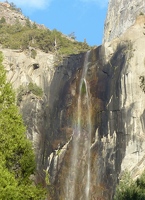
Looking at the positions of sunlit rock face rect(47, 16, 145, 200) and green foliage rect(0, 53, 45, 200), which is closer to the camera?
green foliage rect(0, 53, 45, 200)

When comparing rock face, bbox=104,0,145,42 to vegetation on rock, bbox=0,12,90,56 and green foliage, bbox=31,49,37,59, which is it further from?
Result: green foliage, bbox=31,49,37,59

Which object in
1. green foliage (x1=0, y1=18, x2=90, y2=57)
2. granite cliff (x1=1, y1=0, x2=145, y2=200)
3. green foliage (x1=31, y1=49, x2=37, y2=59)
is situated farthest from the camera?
green foliage (x1=0, y1=18, x2=90, y2=57)

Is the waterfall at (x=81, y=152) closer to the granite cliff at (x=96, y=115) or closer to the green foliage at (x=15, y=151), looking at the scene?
the granite cliff at (x=96, y=115)

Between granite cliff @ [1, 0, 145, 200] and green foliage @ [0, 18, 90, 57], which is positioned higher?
green foliage @ [0, 18, 90, 57]

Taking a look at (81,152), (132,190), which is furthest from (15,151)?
(81,152)

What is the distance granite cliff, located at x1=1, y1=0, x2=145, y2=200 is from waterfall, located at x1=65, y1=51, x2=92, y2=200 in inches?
3.6

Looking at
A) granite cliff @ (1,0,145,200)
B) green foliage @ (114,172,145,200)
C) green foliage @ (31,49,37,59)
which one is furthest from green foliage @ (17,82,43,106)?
green foliage @ (114,172,145,200)

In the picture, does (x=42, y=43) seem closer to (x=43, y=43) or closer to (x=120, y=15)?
(x=43, y=43)

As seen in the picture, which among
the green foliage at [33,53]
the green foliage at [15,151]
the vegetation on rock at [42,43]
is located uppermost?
the vegetation on rock at [42,43]

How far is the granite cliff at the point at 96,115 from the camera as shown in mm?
27934

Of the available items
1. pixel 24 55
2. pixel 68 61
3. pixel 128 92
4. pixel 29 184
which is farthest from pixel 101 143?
pixel 24 55

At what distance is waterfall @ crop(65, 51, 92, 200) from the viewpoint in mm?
28266

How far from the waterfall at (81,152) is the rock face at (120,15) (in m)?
26.5

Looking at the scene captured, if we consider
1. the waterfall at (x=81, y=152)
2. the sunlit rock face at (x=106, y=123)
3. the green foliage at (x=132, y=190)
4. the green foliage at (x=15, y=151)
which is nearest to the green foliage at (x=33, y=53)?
the sunlit rock face at (x=106, y=123)
